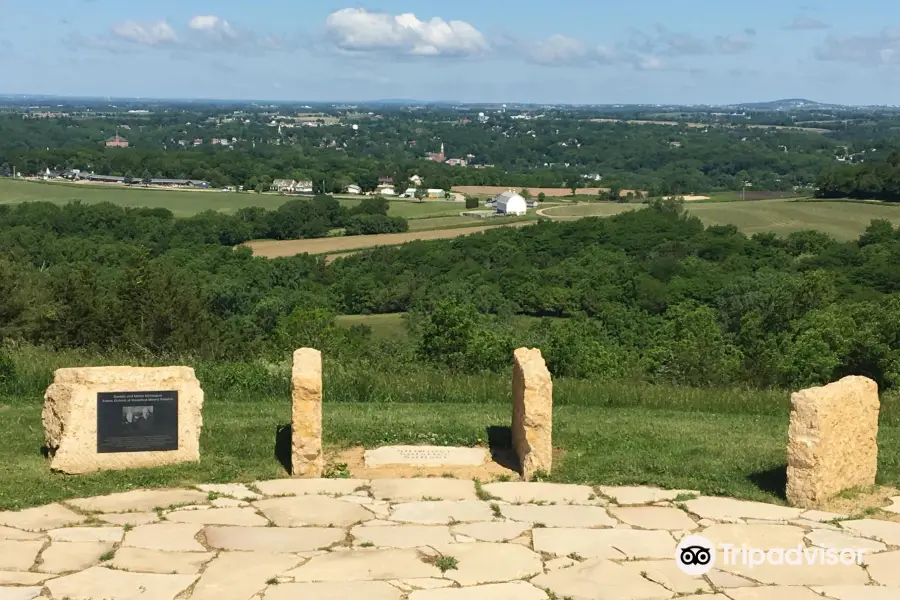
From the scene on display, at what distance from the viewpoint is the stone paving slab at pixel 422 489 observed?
29.0ft

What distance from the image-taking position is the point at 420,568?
7.15 m

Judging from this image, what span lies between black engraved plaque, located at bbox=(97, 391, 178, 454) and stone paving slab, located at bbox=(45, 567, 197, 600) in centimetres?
254

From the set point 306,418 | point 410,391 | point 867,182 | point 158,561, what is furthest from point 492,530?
point 867,182

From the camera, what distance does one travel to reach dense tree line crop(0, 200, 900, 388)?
21.3 metres

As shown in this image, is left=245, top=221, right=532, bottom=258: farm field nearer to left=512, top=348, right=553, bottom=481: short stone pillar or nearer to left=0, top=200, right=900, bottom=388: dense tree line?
left=0, top=200, right=900, bottom=388: dense tree line

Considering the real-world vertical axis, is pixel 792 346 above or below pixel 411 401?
below

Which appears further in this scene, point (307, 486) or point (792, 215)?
point (792, 215)

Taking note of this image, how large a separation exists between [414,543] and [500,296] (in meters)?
49.6

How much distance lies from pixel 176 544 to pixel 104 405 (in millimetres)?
2309

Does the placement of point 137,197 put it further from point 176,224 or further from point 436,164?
point 436,164

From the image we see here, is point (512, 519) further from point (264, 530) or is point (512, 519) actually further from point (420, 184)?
point (420, 184)

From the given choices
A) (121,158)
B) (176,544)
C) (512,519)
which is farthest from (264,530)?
(121,158)

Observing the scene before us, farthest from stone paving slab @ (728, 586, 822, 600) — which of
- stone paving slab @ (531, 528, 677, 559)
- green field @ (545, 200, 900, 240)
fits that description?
green field @ (545, 200, 900, 240)

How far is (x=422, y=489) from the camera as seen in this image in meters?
9.09
